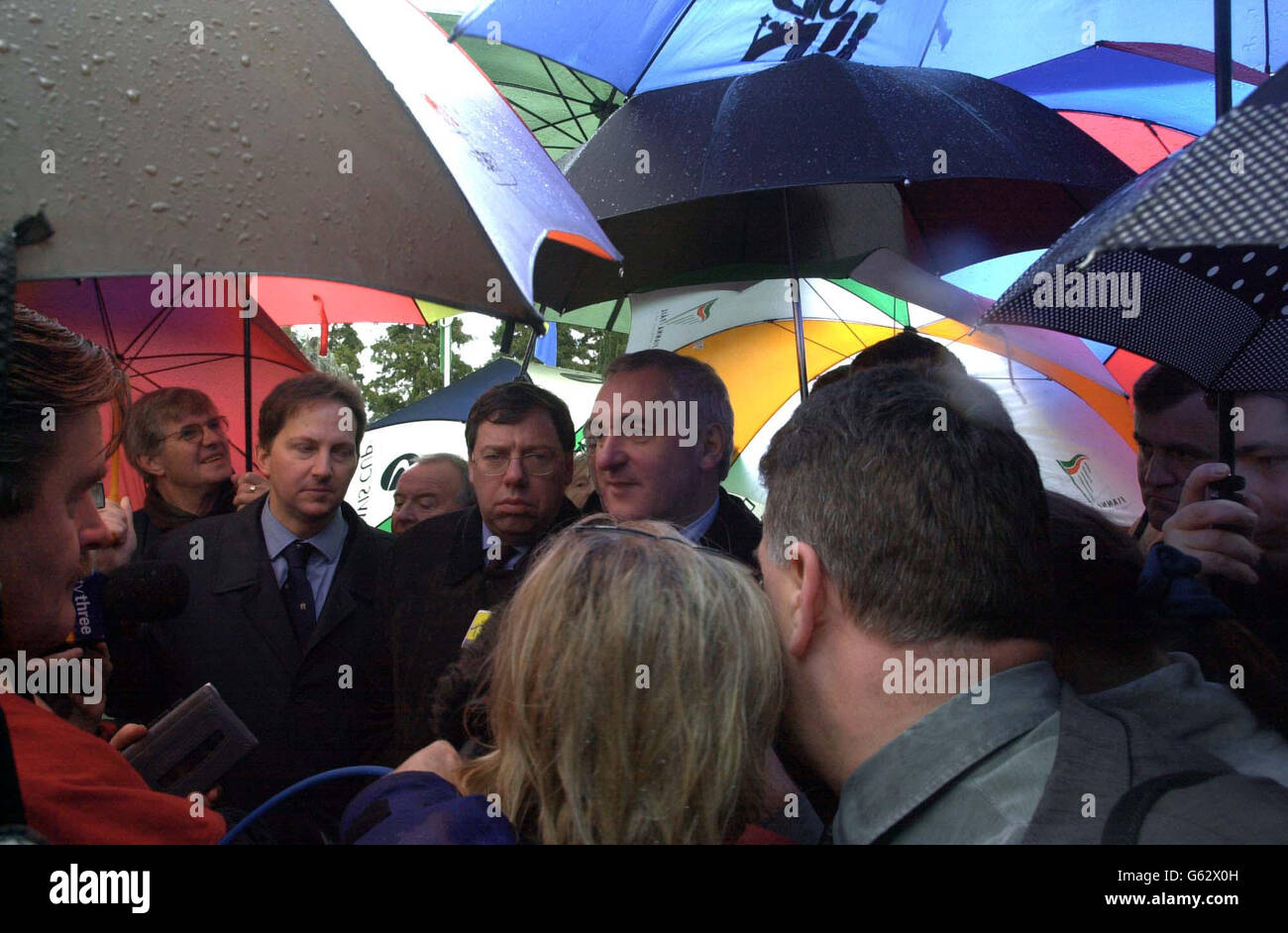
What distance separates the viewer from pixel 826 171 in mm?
Answer: 2473

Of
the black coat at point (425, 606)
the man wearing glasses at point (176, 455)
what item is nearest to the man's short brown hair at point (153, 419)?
the man wearing glasses at point (176, 455)

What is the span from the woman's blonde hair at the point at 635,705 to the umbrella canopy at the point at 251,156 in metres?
0.48

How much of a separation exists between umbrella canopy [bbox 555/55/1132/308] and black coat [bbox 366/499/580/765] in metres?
0.99

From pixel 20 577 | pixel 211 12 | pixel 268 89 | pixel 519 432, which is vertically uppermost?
pixel 211 12

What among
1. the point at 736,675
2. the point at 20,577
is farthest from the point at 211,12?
the point at 736,675

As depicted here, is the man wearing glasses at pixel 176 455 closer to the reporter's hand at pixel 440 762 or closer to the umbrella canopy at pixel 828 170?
the umbrella canopy at pixel 828 170

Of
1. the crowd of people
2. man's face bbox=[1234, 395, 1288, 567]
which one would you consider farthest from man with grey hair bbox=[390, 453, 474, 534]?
man's face bbox=[1234, 395, 1288, 567]

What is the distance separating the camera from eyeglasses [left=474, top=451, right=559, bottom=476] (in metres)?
3.14

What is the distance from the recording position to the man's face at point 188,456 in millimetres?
3959

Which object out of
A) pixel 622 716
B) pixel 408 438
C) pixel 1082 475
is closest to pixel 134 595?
pixel 622 716

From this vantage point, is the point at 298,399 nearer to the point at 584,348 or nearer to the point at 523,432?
the point at 523,432

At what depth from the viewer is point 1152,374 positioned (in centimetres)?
270
